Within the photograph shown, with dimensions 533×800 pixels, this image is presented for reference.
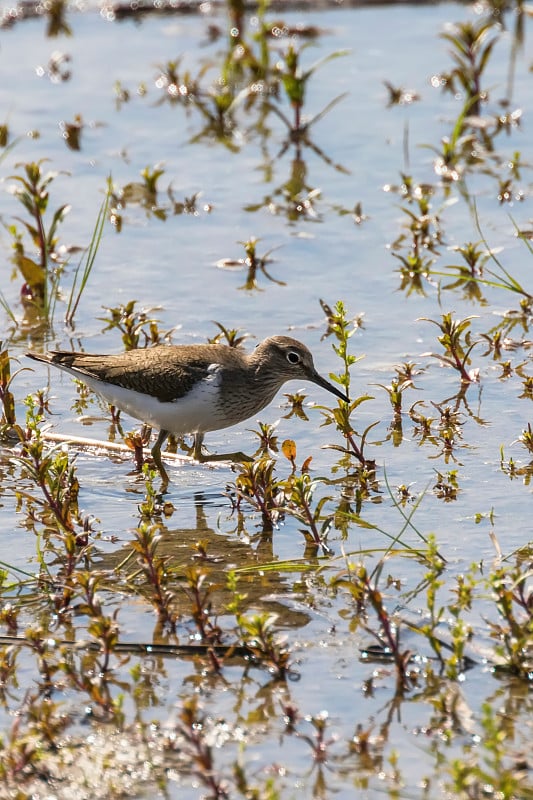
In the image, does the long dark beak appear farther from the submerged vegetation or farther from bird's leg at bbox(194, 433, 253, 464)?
bird's leg at bbox(194, 433, 253, 464)

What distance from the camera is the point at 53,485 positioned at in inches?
273

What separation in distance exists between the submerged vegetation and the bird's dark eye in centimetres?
37

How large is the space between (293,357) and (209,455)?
2.83 ft

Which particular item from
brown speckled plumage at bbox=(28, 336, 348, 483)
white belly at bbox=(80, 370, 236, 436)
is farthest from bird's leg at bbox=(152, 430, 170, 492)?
white belly at bbox=(80, 370, 236, 436)

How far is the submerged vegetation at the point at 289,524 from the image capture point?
5188 mm

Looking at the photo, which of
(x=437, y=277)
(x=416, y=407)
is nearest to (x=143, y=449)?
(x=416, y=407)

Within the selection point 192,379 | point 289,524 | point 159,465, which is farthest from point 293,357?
point 289,524

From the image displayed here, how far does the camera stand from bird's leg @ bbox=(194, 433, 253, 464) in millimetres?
7973

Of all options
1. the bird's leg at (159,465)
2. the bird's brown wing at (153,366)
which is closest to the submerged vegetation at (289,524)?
the bird's leg at (159,465)

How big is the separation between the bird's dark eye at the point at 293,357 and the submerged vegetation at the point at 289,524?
0.37 metres

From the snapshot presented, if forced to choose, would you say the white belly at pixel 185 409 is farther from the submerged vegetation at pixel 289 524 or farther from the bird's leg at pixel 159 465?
the submerged vegetation at pixel 289 524

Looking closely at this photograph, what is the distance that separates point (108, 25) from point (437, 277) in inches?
342

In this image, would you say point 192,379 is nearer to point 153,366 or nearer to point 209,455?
point 153,366

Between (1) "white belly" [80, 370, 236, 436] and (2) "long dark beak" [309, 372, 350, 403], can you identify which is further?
(2) "long dark beak" [309, 372, 350, 403]
